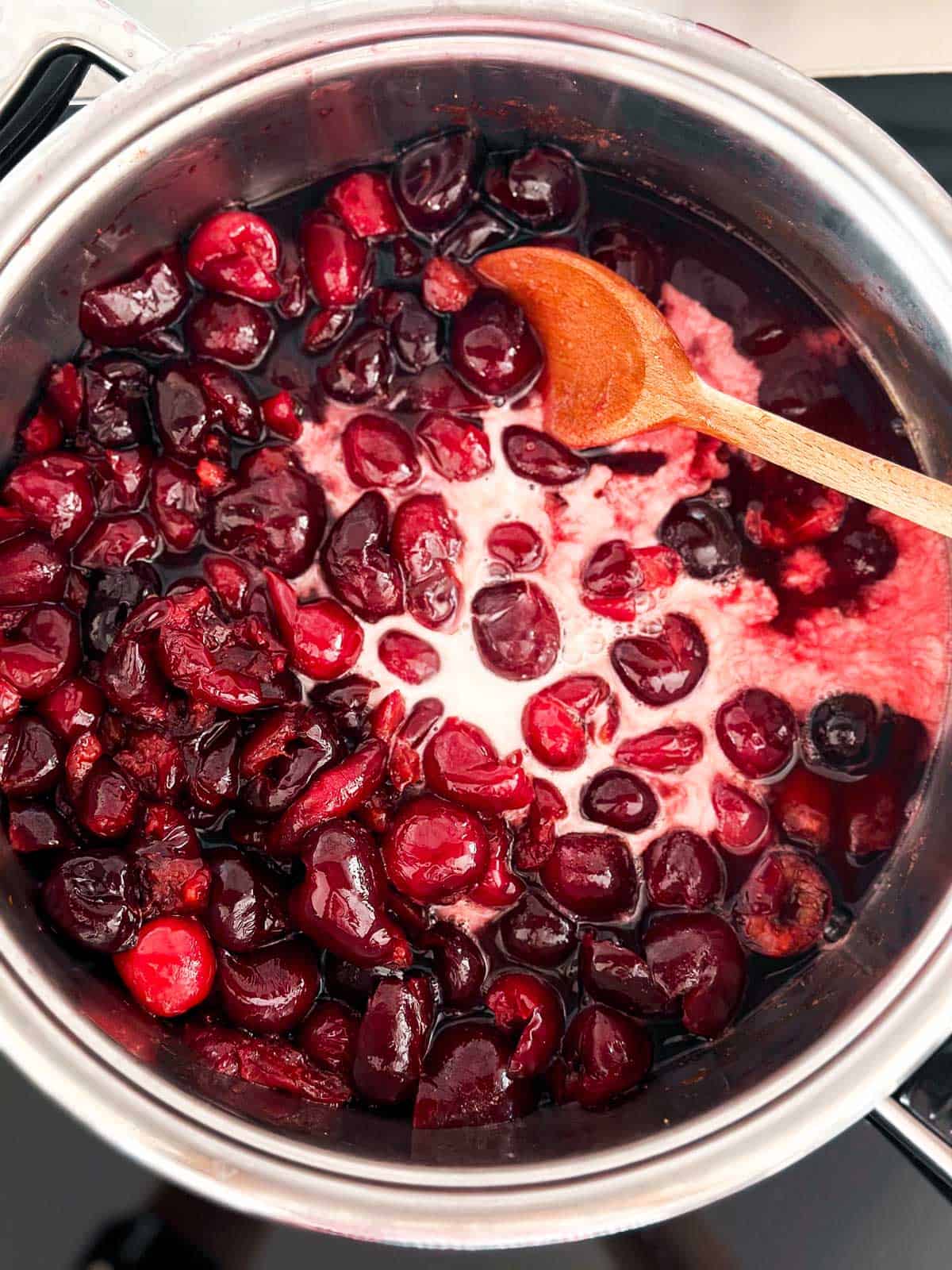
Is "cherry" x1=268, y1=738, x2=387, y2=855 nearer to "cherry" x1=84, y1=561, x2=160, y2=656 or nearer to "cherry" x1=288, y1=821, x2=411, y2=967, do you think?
"cherry" x1=288, y1=821, x2=411, y2=967

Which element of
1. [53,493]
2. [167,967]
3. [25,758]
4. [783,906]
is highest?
[783,906]

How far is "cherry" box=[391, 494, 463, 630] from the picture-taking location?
1784 millimetres

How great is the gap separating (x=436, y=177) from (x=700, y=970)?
1535 mm

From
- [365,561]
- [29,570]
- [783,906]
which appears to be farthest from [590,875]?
[29,570]

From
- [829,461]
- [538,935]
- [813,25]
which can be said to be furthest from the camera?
[813,25]

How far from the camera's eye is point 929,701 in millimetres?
1768

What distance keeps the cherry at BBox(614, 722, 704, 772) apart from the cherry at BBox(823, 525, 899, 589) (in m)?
0.42

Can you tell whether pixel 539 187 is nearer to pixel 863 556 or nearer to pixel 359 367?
pixel 359 367

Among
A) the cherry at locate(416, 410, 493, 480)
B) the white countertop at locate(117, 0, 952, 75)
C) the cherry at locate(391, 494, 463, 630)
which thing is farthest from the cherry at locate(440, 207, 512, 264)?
the white countertop at locate(117, 0, 952, 75)

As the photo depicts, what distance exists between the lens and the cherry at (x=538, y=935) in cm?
170

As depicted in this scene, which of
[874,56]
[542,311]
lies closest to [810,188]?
[542,311]

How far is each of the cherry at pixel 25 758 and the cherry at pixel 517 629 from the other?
2.65ft

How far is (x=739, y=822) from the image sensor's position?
176 cm

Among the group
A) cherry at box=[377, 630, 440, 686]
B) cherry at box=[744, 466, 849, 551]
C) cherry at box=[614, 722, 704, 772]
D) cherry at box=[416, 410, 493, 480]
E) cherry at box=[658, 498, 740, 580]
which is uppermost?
cherry at box=[744, 466, 849, 551]
